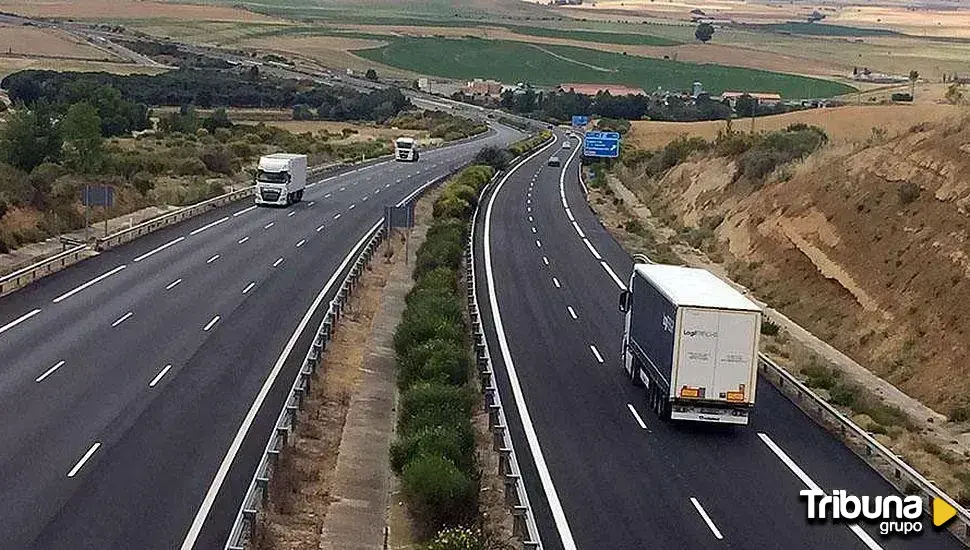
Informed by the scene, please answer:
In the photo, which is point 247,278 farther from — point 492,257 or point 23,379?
point 23,379

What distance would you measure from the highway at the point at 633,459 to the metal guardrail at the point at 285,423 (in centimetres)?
384

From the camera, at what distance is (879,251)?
4128 centimetres

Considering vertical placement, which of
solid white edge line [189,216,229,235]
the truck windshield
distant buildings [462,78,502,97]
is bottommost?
distant buildings [462,78,502,97]

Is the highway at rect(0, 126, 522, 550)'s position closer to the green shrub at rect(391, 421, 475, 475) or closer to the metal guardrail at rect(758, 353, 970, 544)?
the green shrub at rect(391, 421, 475, 475)

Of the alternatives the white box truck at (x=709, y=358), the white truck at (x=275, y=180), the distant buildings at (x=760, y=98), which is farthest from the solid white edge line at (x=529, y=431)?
the distant buildings at (x=760, y=98)

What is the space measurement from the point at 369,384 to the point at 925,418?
38.2 feet

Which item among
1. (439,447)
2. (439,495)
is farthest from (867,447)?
(439,495)

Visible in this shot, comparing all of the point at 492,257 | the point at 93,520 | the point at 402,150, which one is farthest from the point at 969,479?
the point at 402,150

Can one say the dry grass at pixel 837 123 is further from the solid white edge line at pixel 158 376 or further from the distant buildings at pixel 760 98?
the solid white edge line at pixel 158 376

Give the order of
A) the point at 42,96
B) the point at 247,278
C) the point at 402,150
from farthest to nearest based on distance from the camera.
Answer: the point at 42,96 < the point at 402,150 < the point at 247,278

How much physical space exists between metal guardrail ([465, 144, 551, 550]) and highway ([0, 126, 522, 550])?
382cm

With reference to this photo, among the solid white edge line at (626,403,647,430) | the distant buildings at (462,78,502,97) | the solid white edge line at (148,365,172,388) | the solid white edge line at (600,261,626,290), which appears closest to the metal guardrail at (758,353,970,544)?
the solid white edge line at (626,403,647,430)

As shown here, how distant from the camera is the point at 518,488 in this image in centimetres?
1836

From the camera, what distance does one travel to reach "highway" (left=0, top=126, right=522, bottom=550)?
1762 cm
